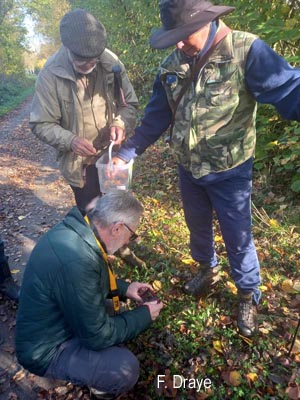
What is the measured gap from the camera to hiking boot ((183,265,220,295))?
3109 mm

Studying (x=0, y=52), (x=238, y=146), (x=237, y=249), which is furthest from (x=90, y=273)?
(x=0, y=52)

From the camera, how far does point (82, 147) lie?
290 centimetres

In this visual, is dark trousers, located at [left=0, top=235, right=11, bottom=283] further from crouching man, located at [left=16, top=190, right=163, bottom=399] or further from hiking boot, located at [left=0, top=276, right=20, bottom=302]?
crouching man, located at [left=16, top=190, right=163, bottom=399]

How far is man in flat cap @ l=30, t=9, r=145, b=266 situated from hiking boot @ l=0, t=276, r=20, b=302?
129cm

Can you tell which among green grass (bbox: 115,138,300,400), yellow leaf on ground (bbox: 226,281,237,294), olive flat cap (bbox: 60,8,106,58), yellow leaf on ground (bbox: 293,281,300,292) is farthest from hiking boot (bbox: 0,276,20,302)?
yellow leaf on ground (bbox: 293,281,300,292)

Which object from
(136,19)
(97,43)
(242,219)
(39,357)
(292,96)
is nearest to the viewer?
(292,96)

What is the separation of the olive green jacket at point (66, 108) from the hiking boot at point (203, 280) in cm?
149

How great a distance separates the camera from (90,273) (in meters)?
1.95

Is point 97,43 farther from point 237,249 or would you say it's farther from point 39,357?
point 39,357

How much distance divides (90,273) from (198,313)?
4.55 feet

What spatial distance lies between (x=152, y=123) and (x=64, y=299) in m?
1.56

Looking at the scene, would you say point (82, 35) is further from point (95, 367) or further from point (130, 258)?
point (95, 367)

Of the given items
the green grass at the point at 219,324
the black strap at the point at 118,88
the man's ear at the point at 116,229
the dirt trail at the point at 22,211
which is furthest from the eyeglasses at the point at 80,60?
the dirt trail at the point at 22,211

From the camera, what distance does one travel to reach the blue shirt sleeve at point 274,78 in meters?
1.86
